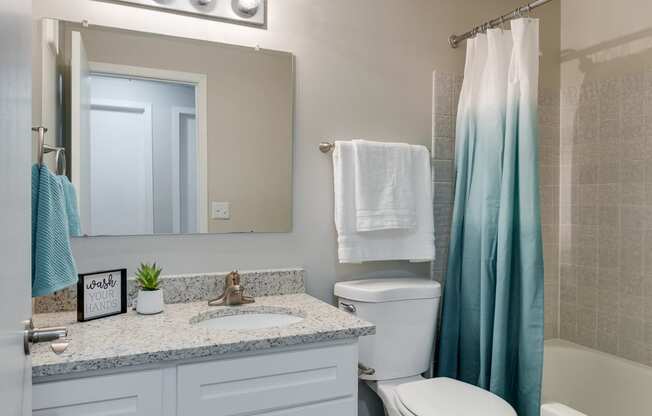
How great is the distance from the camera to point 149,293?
1.52m

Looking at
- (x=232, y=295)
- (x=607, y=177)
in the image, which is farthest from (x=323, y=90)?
(x=607, y=177)

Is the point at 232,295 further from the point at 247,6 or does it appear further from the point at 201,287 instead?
the point at 247,6

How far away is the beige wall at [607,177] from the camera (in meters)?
2.07

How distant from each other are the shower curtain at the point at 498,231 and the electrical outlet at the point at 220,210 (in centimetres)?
101

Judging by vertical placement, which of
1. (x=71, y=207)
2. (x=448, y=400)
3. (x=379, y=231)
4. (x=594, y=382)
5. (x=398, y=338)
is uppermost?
(x=71, y=207)

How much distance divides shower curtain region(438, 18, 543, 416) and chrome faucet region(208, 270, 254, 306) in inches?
37.0

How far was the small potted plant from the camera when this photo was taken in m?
Answer: 1.52

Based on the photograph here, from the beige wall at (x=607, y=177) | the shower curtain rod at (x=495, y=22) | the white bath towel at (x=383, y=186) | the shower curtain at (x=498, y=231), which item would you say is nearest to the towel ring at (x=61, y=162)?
the white bath towel at (x=383, y=186)

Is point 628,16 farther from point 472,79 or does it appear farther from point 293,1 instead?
point 293,1

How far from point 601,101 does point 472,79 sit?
2.41 feet

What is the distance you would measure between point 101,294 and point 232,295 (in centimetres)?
44

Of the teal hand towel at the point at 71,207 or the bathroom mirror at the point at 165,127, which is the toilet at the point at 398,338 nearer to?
the bathroom mirror at the point at 165,127

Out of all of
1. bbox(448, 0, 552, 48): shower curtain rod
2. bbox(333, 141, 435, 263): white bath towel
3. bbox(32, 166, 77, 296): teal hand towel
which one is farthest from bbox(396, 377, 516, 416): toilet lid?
bbox(448, 0, 552, 48): shower curtain rod

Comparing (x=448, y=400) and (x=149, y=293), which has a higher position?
(x=149, y=293)
